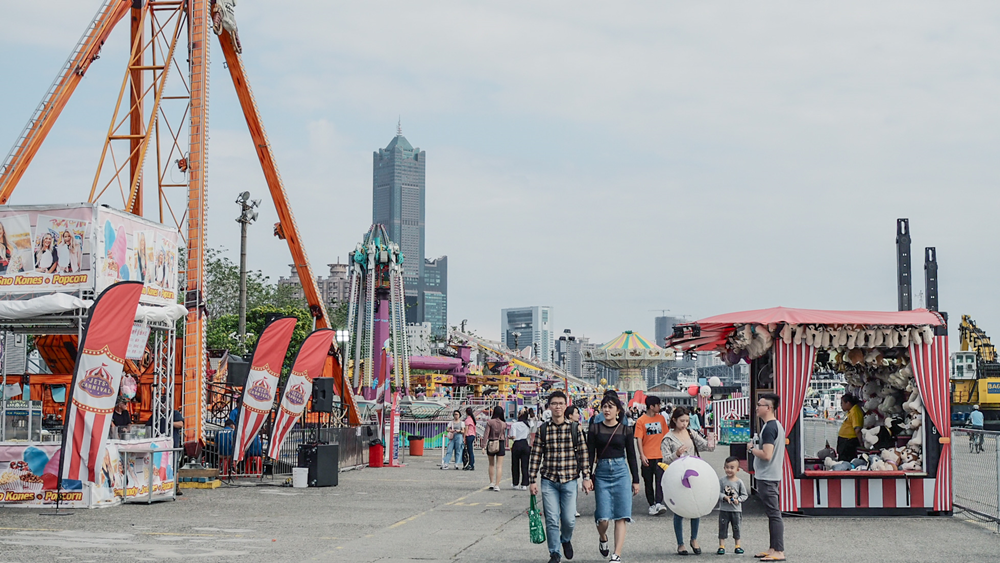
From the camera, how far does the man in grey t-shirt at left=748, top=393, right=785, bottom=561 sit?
10586 mm

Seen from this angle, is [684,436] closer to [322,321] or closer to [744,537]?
[744,537]

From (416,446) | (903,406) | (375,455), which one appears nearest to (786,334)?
(903,406)

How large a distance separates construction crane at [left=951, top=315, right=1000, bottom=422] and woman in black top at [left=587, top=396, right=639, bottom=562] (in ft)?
132

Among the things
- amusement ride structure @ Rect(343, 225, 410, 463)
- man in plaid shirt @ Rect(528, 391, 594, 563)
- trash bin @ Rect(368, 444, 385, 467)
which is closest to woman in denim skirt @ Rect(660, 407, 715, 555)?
man in plaid shirt @ Rect(528, 391, 594, 563)

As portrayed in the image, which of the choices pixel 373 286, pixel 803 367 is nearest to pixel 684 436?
pixel 803 367

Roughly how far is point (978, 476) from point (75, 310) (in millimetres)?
14359

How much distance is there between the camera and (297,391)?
21094 millimetres

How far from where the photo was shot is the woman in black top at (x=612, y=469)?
33.6 feet

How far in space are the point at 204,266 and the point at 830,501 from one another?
14.2 metres

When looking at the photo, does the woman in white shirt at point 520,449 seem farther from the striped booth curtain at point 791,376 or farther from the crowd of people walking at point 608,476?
the crowd of people walking at point 608,476

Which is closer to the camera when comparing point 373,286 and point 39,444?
point 39,444

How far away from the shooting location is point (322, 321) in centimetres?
2906

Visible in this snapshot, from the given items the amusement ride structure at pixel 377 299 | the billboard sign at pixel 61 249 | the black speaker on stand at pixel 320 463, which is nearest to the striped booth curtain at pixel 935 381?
the black speaker on stand at pixel 320 463

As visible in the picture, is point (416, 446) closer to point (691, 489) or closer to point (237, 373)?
point (237, 373)
